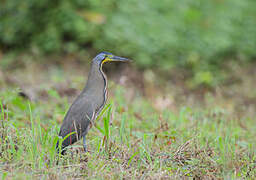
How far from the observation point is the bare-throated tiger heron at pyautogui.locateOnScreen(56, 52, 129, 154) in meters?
3.79

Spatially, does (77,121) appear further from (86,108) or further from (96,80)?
(96,80)

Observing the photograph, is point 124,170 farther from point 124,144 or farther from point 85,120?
point 85,120

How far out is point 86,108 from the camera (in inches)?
153

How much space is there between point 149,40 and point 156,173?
18.7 ft

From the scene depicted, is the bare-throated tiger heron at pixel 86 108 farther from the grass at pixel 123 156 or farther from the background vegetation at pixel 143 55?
the background vegetation at pixel 143 55

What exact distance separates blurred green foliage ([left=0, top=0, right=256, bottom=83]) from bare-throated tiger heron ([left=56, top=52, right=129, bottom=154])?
13.7 feet

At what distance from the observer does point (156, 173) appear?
10.4 feet

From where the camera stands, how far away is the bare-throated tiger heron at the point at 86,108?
149 inches

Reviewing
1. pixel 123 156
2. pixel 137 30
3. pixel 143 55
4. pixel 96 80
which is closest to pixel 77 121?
pixel 96 80

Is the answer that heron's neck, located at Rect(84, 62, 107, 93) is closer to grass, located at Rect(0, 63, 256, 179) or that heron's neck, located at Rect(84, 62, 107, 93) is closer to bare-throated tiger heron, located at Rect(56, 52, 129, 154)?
bare-throated tiger heron, located at Rect(56, 52, 129, 154)

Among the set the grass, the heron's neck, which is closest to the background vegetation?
the grass

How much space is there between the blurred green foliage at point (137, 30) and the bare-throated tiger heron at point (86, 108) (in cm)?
417

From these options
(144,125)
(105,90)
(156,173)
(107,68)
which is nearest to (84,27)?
(107,68)

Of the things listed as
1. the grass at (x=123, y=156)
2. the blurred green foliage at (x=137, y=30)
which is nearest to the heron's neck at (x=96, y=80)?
the grass at (x=123, y=156)
